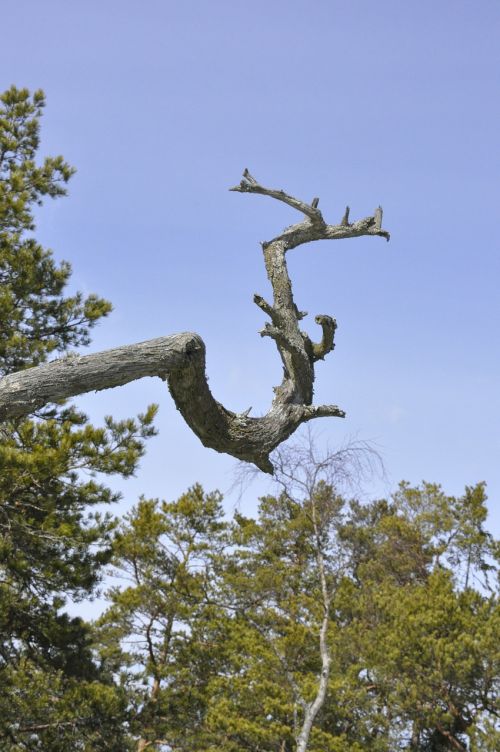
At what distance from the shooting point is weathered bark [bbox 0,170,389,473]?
10.5ft

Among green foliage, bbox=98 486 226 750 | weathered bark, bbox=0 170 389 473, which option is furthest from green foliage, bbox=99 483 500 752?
weathered bark, bbox=0 170 389 473

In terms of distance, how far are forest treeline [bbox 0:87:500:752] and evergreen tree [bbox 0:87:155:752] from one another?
3 cm

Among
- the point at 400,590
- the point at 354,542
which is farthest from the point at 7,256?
the point at 354,542

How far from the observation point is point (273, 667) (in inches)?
593

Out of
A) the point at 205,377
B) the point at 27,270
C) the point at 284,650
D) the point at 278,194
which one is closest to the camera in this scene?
the point at 205,377

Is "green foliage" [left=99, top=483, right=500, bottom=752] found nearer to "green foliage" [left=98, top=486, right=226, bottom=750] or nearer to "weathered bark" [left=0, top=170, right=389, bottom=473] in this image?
"green foliage" [left=98, top=486, right=226, bottom=750]

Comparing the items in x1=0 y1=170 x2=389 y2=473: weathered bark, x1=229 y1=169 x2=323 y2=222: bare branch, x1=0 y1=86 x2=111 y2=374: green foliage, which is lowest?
x1=0 y1=170 x2=389 y2=473: weathered bark

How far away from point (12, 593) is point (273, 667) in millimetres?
8320

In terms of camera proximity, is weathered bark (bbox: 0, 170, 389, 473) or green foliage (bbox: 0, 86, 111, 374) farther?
green foliage (bbox: 0, 86, 111, 374)

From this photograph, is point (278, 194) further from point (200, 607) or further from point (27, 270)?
point (200, 607)

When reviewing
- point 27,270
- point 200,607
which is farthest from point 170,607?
point 27,270

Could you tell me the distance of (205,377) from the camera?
3.68 meters

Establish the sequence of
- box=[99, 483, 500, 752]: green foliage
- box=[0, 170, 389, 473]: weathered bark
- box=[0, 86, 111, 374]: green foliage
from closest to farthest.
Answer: box=[0, 170, 389, 473]: weathered bark < box=[0, 86, 111, 374]: green foliage < box=[99, 483, 500, 752]: green foliage

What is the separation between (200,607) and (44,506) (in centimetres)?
1055
